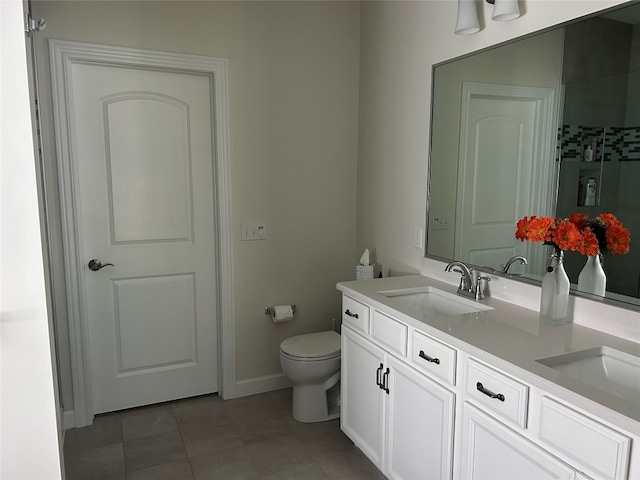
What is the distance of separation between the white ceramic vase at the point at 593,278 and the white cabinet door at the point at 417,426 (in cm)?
65

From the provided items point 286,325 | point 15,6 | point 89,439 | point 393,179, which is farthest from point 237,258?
point 15,6

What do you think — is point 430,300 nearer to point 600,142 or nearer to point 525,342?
point 525,342

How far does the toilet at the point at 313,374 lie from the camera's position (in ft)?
8.80

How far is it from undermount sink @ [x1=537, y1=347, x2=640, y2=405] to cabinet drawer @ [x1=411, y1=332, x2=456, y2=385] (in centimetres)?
35

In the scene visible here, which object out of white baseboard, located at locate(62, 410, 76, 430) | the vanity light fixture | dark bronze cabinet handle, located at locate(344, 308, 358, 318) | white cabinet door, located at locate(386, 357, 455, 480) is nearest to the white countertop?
dark bronze cabinet handle, located at locate(344, 308, 358, 318)

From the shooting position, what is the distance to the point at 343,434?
2.69m

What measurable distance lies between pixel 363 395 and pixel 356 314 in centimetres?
40

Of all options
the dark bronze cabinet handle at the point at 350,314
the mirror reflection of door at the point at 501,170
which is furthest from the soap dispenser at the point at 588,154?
the dark bronze cabinet handle at the point at 350,314

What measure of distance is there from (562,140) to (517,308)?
0.71 meters

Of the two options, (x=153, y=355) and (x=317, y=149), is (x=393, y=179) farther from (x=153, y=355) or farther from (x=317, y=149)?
(x=153, y=355)

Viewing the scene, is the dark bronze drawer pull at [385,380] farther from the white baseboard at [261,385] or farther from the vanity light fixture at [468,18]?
the vanity light fixture at [468,18]

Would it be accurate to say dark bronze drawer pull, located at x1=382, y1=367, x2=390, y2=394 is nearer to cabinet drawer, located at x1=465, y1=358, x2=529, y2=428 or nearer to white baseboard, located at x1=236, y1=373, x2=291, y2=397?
cabinet drawer, located at x1=465, y1=358, x2=529, y2=428

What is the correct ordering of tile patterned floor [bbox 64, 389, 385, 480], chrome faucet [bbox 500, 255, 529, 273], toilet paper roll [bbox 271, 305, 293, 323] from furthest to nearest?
toilet paper roll [bbox 271, 305, 293, 323]
tile patterned floor [bbox 64, 389, 385, 480]
chrome faucet [bbox 500, 255, 529, 273]

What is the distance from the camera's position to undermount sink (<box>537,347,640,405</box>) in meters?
1.47
